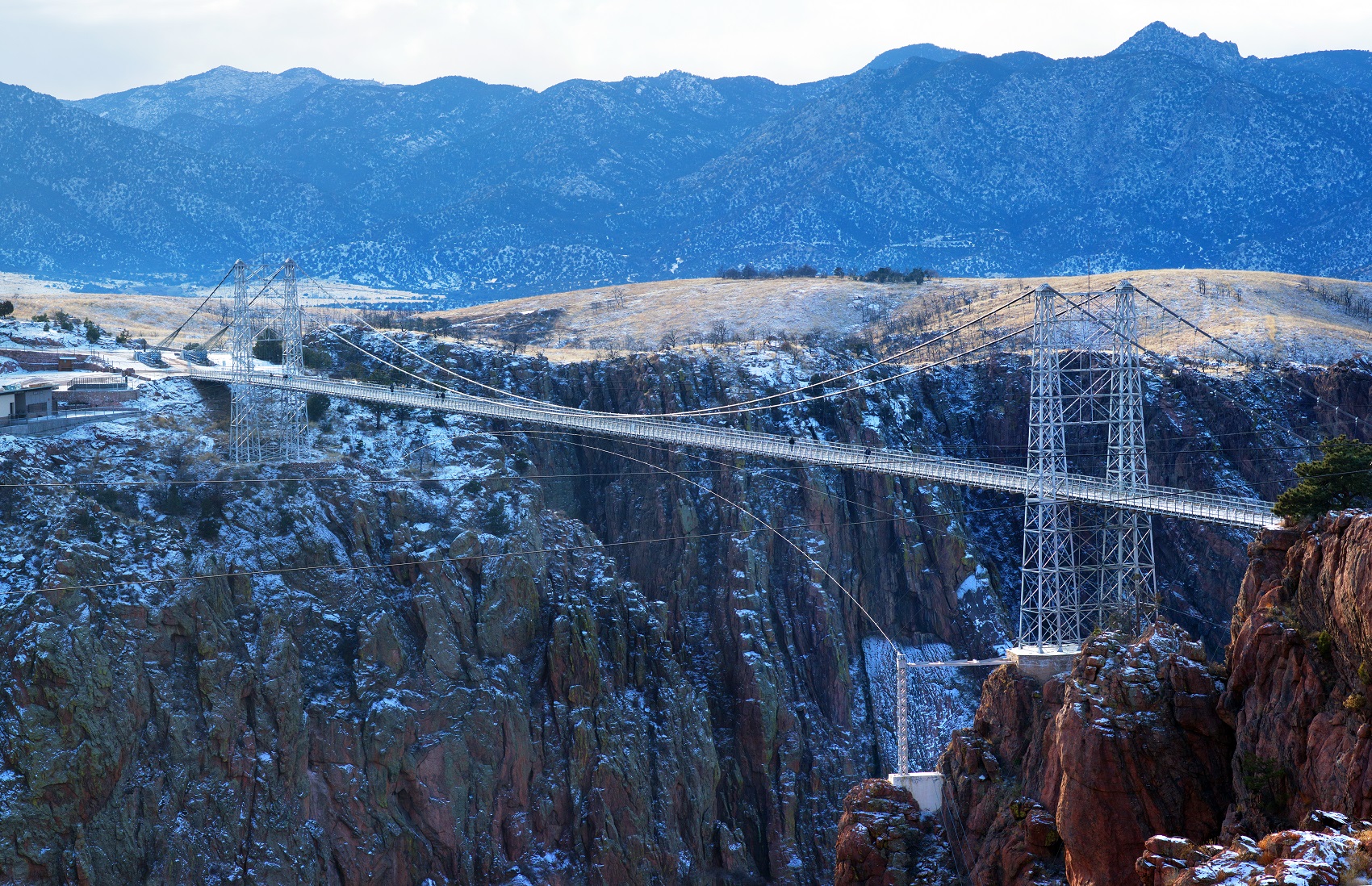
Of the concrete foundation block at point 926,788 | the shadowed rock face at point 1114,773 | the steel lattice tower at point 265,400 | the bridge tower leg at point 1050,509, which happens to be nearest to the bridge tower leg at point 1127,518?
the bridge tower leg at point 1050,509

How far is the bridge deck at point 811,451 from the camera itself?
4044 centimetres

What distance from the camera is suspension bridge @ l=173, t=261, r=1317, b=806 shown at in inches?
1667

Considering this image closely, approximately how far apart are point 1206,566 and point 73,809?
48138 millimetres

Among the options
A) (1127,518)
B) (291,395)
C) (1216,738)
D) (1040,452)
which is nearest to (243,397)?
(291,395)

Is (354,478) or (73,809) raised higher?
(354,478)

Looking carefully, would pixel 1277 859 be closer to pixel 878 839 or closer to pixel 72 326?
pixel 878 839

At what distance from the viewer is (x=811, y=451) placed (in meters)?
54.0

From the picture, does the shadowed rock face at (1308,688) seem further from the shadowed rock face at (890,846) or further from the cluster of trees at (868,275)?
the cluster of trees at (868,275)

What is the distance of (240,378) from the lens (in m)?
60.7

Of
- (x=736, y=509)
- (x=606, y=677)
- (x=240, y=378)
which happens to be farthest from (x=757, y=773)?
(x=240, y=378)

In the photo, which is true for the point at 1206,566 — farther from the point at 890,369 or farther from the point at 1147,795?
the point at 1147,795

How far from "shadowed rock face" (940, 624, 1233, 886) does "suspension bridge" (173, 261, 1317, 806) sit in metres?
6.85

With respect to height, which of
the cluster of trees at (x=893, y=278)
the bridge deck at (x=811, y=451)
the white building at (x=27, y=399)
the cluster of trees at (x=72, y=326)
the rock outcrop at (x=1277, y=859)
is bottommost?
the rock outcrop at (x=1277, y=859)

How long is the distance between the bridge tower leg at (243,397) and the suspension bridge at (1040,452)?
0.26 feet
